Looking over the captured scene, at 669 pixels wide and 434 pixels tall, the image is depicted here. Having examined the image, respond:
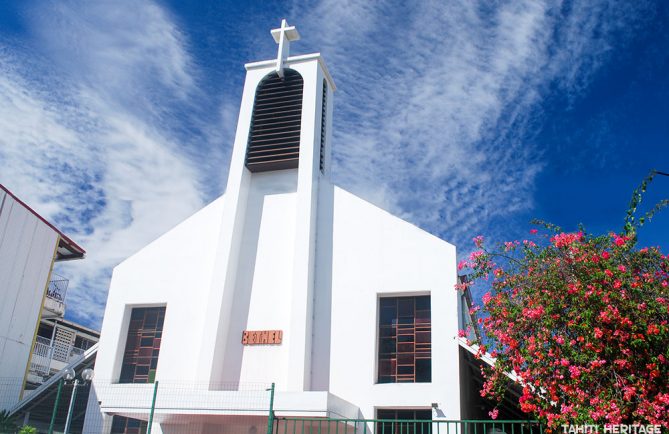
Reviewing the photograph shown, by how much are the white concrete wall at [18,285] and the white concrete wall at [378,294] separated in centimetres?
993

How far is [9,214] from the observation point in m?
18.7

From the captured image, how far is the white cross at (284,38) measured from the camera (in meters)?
21.1

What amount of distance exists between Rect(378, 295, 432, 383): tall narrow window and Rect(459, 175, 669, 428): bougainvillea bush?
334cm

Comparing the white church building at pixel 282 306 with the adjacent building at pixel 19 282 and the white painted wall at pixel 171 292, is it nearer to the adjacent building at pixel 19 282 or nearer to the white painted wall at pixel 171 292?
the white painted wall at pixel 171 292

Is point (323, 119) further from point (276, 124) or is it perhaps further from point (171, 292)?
point (171, 292)

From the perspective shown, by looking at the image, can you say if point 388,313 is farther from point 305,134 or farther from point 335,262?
point 305,134

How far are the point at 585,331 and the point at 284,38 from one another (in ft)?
49.3

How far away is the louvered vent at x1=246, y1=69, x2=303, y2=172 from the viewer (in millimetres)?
19559

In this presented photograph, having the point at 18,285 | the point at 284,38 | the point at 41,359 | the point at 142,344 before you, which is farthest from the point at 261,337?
the point at 41,359

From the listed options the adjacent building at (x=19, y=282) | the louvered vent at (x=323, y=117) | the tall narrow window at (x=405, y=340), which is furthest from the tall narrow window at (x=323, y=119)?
the adjacent building at (x=19, y=282)

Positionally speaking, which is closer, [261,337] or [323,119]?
[261,337]

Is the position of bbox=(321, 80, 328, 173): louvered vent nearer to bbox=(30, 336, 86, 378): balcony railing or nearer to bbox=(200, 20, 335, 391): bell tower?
bbox=(200, 20, 335, 391): bell tower

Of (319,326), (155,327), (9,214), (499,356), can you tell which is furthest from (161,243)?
(499,356)

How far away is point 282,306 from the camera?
17422mm
